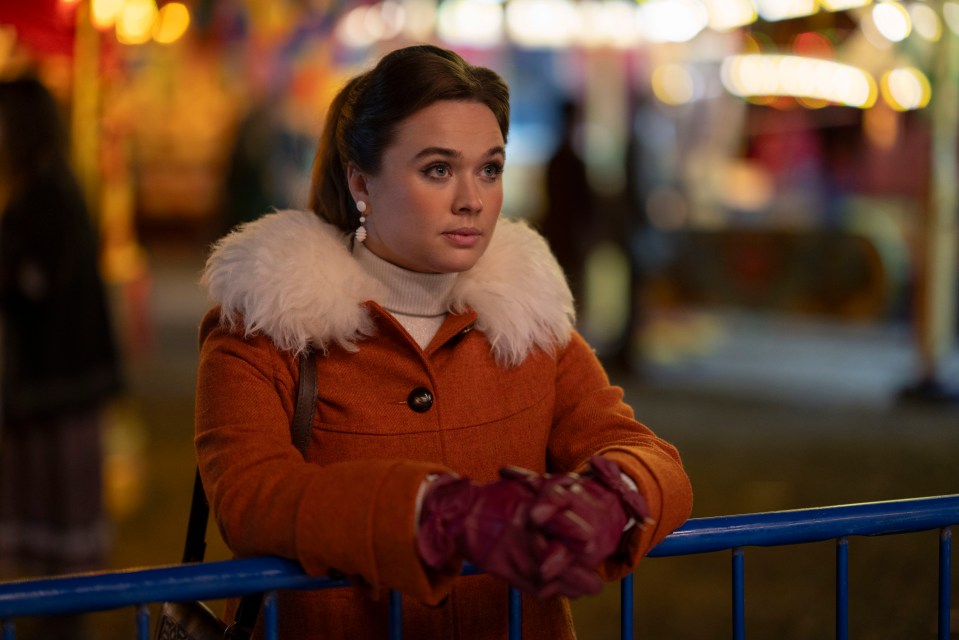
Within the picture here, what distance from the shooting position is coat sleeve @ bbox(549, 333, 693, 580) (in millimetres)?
1639

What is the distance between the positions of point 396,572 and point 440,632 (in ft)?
1.26

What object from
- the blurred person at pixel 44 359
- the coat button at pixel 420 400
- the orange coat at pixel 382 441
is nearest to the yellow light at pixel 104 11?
the blurred person at pixel 44 359

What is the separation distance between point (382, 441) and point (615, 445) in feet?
1.22

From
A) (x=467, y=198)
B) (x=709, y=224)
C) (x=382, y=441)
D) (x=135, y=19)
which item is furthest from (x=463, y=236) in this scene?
(x=709, y=224)

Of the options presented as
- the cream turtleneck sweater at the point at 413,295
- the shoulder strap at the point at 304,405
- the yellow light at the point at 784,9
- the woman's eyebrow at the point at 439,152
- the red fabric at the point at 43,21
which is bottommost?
the shoulder strap at the point at 304,405

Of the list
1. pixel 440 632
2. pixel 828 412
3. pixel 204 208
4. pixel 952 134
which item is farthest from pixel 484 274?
pixel 204 208

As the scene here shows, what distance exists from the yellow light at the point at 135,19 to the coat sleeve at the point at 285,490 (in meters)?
4.76

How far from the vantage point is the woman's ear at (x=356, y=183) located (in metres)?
1.93

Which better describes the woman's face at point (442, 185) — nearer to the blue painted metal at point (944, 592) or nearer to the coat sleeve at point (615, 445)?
the coat sleeve at point (615, 445)

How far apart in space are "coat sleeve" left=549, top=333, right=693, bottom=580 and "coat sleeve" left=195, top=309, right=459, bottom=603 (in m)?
0.30

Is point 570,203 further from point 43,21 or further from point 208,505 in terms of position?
point 208,505

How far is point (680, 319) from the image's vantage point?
10219 mm

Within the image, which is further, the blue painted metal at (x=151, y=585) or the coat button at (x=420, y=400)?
the coat button at (x=420, y=400)

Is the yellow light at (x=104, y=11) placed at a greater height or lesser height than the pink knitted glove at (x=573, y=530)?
greater
